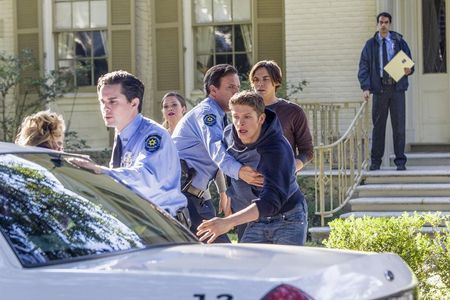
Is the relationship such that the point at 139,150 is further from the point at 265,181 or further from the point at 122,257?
the point at 122,257

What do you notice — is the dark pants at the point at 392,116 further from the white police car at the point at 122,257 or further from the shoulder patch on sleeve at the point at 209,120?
the white police car at the point at 122,257

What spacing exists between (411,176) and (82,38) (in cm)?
622

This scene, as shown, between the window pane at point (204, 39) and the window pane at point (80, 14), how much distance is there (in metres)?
1.85

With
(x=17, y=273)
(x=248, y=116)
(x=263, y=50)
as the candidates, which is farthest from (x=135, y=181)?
(x=263, y=50)

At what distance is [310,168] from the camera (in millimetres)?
15508

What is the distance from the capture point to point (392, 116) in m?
14.0

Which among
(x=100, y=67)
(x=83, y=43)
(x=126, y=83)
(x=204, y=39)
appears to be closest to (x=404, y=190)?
(x=204, y=39)

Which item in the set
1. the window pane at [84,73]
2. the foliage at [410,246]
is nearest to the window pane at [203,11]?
the window pane at [84,73]

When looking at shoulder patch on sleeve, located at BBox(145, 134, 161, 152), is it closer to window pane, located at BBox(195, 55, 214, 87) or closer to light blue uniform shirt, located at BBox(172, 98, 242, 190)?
light blue uniform shirt, located at BBox(172, 98, 242, 190)

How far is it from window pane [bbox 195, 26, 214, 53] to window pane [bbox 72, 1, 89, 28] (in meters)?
1.85

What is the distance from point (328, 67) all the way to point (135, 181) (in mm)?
10048

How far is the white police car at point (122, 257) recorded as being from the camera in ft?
13.4

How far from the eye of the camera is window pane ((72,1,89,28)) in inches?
686

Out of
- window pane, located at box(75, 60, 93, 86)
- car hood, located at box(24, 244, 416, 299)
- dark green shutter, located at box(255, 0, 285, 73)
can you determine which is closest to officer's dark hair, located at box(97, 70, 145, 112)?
car hood, located at box(24, 244, 416, 299)
